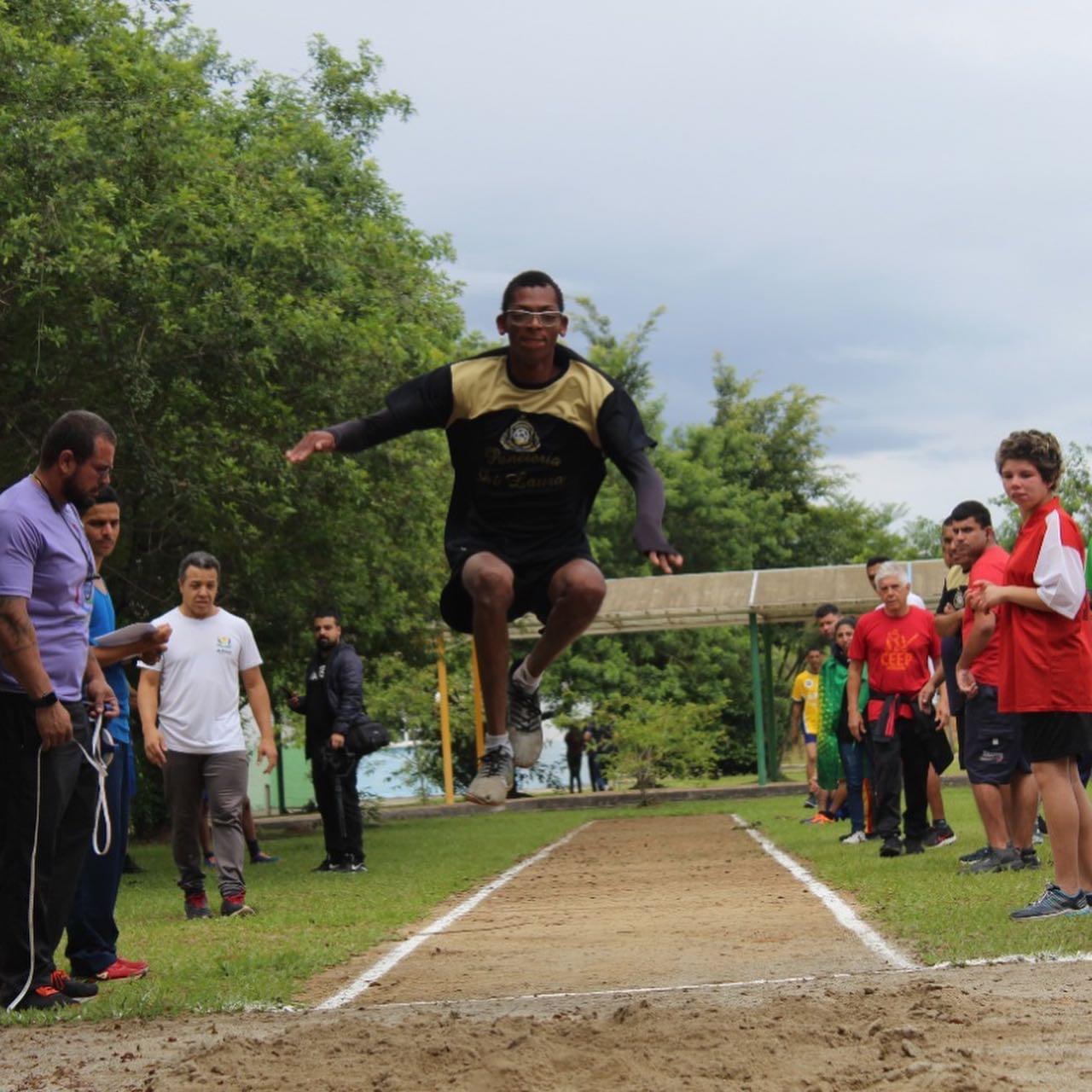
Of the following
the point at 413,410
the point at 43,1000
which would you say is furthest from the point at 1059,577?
the point at 43,1000

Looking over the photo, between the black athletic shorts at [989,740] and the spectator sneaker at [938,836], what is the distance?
12.1ft

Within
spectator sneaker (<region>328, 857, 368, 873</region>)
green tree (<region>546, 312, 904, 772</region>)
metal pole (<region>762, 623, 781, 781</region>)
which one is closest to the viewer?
spectator sneaker (<region>328, 857, 368, 873</region>)

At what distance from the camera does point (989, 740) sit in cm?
1115

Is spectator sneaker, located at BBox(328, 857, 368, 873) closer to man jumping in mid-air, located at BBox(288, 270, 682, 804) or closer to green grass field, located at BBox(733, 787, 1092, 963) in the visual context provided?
green grass field, located at BBox(733, 787, 1092, 963)

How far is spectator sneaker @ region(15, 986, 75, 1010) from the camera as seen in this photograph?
7.61 m

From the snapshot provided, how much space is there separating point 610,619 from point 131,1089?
28.6 m

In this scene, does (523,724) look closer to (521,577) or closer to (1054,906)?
(521,577)

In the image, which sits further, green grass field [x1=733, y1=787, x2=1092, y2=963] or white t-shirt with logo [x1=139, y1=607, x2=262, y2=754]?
white t-shirt with logo [x1=139, y1=607, x2=262, y2=754]

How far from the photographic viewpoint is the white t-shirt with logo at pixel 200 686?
11219 mm

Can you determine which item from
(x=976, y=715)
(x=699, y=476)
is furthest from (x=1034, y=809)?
(x=699, y=476)

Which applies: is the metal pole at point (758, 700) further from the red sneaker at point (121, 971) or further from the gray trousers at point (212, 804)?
the red sneaker at point (121, 971)

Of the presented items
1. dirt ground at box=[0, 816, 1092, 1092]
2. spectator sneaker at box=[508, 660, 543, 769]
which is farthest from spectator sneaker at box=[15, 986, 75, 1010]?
spectator sneaker at box=[508, 660, 543, 769]

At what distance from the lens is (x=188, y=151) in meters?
17.8

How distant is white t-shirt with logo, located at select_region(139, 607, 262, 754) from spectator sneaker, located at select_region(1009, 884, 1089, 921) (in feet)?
16.7
